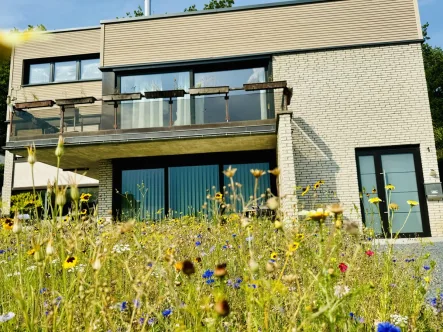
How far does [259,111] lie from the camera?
994 centimetres

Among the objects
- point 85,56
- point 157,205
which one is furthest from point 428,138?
point 85,56

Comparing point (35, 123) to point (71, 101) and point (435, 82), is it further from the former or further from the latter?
point (435, 82)

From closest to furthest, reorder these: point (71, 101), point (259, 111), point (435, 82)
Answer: point (259, 111) → point (71, 101) → point (435, 82)

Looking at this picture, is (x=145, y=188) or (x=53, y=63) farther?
(x=53, y=63)

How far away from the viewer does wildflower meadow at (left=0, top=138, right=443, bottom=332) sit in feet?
3.55

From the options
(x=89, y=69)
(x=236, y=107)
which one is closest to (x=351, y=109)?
(x=236, y=107)

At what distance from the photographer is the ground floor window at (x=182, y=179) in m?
11.3

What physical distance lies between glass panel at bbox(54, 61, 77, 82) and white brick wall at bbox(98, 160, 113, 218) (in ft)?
21.8

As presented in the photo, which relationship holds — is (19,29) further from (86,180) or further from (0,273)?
(86,180)

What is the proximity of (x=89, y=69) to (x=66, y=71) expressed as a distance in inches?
46.6

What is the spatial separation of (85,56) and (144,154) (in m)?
7.79

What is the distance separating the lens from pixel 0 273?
2994mm

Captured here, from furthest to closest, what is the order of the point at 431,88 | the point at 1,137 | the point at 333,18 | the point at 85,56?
1. the point at 431,88
2. the point at 1,137
3. the point at 85,56
4. the point at 333,18

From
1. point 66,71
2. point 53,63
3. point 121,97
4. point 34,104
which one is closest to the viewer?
point 121,97
